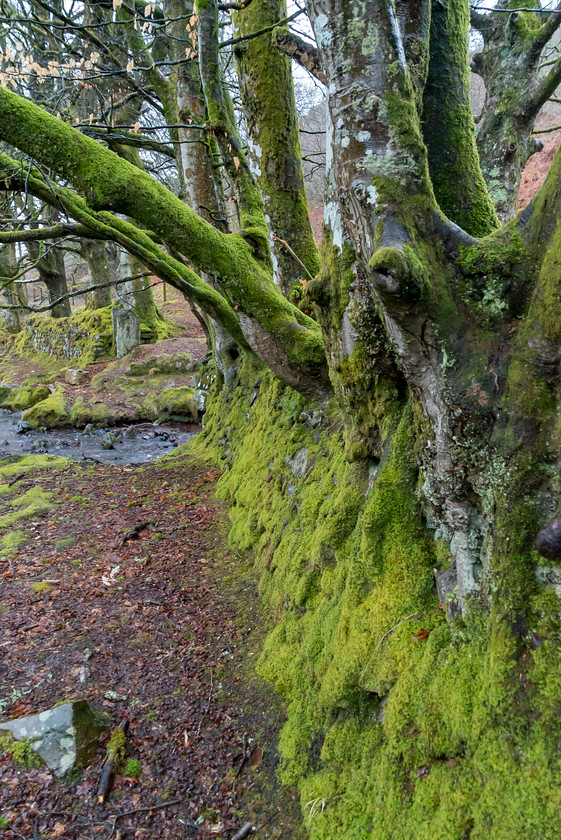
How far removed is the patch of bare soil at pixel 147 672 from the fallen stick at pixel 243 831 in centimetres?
3

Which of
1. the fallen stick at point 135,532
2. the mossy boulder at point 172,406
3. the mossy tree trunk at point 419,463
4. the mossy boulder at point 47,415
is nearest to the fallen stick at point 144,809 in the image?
the mossy tree trunk at point 419,463

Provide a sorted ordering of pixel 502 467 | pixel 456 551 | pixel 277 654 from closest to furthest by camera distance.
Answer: pixel 502 467
pixel 456 551
pixel 277 654

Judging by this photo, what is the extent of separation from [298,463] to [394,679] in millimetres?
2524

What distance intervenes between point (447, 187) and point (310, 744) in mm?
3543

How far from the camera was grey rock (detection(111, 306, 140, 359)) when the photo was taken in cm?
1683

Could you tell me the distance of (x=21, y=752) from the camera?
2.82 metres

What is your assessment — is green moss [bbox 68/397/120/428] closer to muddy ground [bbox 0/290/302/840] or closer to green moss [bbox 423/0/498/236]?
muddy ground [bbox 0/290/302/840]

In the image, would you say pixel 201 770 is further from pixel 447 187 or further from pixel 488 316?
pixel 447 187

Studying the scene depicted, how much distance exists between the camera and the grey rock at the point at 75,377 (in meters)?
15.8

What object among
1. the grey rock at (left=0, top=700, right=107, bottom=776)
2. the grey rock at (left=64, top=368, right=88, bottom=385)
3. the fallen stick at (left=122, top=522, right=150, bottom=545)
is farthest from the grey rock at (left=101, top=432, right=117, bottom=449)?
the grey rock at (left=0, top=700, right=107, bottom=776)

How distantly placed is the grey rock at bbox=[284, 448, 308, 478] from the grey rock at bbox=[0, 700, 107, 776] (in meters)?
2.54

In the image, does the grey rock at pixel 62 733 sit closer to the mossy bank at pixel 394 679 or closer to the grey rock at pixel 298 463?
the mossy bank at pixel 394 679

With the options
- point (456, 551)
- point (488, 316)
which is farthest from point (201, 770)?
point (488, 316)

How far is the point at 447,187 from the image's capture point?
294 cm
